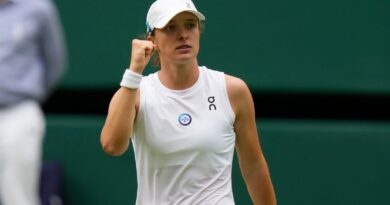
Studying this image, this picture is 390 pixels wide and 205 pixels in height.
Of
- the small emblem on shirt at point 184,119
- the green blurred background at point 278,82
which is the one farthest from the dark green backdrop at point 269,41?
the small emblem on shirt at point 184,119

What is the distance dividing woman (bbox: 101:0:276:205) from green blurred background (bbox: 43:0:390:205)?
1860mm

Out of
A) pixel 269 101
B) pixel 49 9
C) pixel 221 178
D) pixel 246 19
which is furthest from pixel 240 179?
pixel 49 9

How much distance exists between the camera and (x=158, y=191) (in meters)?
4.86

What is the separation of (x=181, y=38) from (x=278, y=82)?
2062 millimetres

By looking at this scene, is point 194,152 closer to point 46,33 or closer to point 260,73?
point 46,33

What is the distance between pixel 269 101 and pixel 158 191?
214 cm

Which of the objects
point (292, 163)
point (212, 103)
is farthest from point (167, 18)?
point (292, 163)

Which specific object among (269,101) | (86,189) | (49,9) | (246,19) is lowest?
(86,189)

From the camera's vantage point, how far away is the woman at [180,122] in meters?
4.79

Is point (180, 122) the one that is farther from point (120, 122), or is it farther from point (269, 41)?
point (269, 41)

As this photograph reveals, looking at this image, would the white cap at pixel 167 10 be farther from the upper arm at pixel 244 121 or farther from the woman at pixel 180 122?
the upper arm at pixel 244 121

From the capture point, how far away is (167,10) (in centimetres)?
478

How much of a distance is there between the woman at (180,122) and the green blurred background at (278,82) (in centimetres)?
186

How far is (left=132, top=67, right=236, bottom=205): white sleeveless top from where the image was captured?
482 cm
